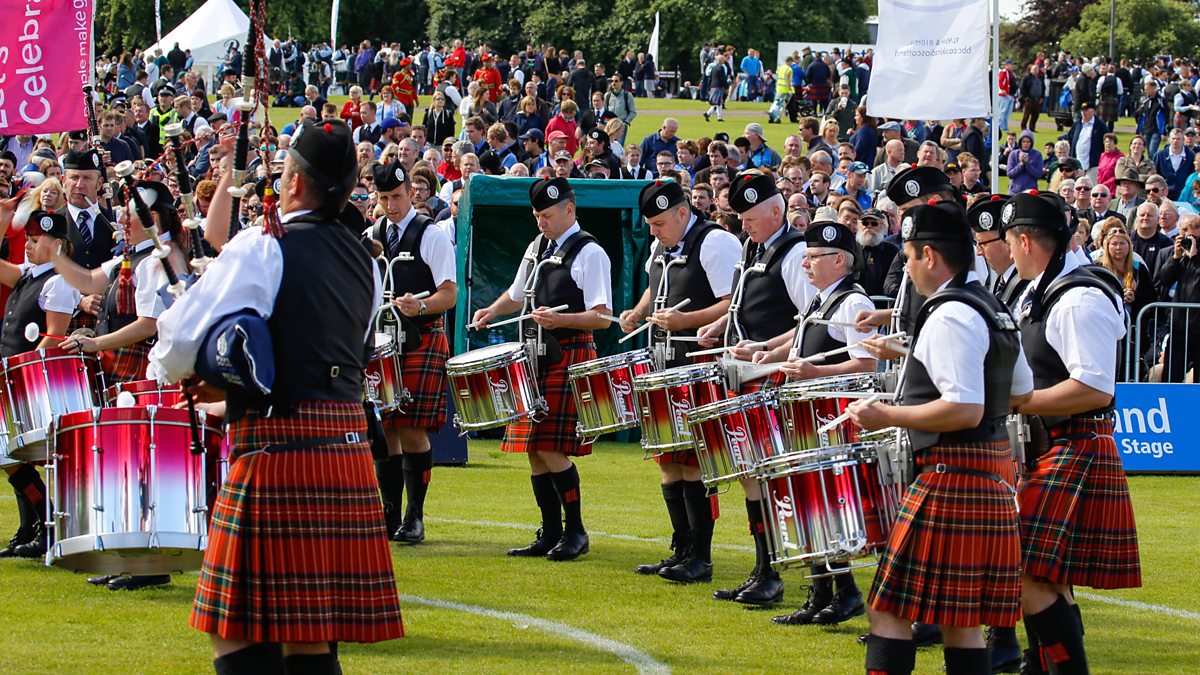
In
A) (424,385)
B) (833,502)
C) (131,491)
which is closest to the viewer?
(833,502)

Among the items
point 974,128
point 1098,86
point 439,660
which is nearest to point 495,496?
point 439,660

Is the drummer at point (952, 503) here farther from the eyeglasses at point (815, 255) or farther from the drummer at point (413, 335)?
the drummer at point (413, 335)

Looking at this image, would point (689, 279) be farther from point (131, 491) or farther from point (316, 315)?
point (316, 315)

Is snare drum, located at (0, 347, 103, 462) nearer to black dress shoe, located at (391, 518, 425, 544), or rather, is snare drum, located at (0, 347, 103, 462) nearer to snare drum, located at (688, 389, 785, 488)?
black dress shoe, located at (391, 518, 425, 544)

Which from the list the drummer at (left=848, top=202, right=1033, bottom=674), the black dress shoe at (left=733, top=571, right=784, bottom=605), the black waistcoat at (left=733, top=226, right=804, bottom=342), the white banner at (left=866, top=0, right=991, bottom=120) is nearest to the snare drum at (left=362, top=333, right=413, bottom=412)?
the black waistcoat at (left=733, top=226, right=804, bottom=342)

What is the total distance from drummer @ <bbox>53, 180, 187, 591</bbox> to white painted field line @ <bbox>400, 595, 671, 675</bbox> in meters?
1.27

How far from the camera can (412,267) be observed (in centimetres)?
809

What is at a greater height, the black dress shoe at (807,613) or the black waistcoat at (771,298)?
the black waistcoat at (771,298)

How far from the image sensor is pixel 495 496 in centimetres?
970

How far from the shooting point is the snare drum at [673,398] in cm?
681

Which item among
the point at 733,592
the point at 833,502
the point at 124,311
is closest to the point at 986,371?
the point at 833,502

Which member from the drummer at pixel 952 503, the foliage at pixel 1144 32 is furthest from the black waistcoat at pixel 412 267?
the foliage at pixel 1144 32

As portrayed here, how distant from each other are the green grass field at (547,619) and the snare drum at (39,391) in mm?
718

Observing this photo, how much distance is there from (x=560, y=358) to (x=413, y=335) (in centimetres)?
82
